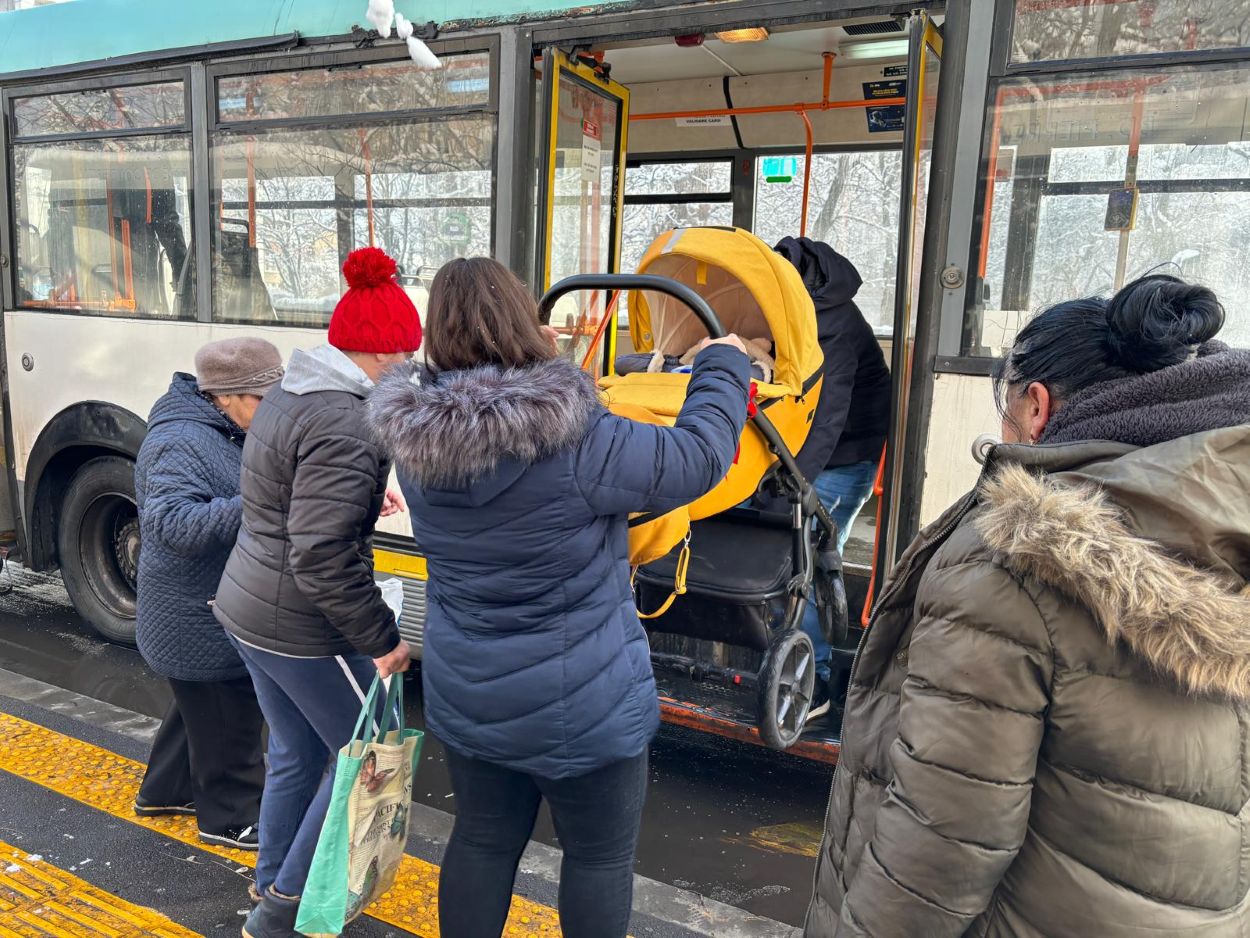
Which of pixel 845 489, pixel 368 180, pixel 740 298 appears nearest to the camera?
pixel 740 298

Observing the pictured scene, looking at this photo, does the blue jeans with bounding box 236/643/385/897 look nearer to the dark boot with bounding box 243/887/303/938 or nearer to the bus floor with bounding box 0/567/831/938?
the dark boot with bounding box 243/887/303/938

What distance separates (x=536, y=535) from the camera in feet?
6.08

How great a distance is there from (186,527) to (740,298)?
74.7 inches

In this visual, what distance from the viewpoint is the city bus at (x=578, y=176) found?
9.59ft

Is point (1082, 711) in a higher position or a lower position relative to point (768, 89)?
lower

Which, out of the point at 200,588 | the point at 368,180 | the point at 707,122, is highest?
the point at 707,122

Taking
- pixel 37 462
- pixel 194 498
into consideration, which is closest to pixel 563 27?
pixel 194 498

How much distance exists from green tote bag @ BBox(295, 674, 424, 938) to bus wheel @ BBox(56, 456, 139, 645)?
10.6 ft

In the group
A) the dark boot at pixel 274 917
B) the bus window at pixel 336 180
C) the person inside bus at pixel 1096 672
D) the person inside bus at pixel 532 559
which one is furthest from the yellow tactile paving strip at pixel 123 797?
the bus window at pixel 336 180

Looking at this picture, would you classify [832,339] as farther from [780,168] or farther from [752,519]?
[780,168]

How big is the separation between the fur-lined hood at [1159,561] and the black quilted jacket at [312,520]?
1.49 meters

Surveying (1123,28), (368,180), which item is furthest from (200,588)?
(1123,28)

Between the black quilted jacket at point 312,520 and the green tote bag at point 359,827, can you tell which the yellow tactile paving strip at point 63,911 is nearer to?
the green tote bag at point 359,827

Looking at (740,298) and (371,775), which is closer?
(371,775)
